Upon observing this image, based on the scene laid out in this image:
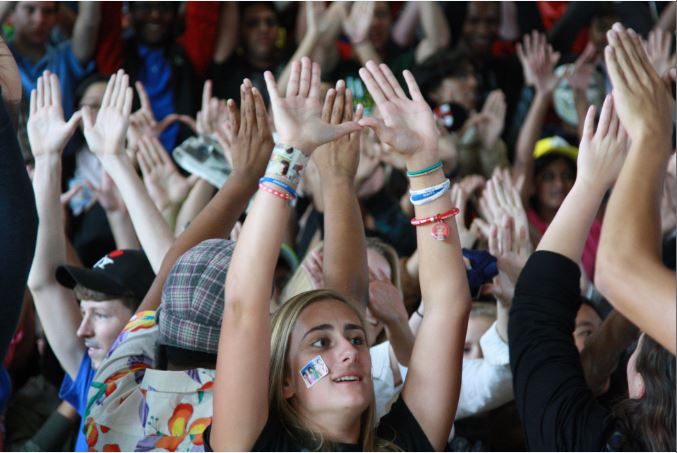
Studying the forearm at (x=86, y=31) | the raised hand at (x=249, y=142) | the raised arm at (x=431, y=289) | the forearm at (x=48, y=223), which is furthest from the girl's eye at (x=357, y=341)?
the forearm at (x=86, y=31)

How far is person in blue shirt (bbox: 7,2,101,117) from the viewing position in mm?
4707

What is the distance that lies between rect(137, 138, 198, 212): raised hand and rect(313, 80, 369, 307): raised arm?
142cm

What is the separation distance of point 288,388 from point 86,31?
332cm

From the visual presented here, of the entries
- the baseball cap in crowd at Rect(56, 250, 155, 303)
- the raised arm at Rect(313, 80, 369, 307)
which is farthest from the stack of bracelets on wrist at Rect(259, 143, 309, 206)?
the baseball cap in crowd at Rect(56, 250, 155, 303)

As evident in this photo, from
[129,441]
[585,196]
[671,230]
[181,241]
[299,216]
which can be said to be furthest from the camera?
[299,216]

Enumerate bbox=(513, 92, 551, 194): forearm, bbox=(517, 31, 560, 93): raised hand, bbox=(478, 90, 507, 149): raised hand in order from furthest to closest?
bbox=(517, 31, 560, 93): raised hand < bbox=(478, 90, 507, 149): raised hand < bbox=(513, 92, 551, 194): forearm

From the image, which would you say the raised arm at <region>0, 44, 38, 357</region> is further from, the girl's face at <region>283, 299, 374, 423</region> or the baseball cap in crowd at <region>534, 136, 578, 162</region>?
the baseball cap in crowd at <region>534, 136, 578, 162</region>

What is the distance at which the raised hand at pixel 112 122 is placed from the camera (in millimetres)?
2785

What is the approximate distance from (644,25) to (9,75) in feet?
13.7

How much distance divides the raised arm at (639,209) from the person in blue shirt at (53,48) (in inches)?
139

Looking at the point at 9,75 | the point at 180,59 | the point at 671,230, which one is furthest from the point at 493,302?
the point at 180,59

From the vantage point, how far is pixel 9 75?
1836 mm

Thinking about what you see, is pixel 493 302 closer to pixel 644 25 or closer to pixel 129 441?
pixel 129 441

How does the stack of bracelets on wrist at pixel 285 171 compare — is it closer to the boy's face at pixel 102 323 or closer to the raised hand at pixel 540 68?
the boy's face at pixel 102 323
